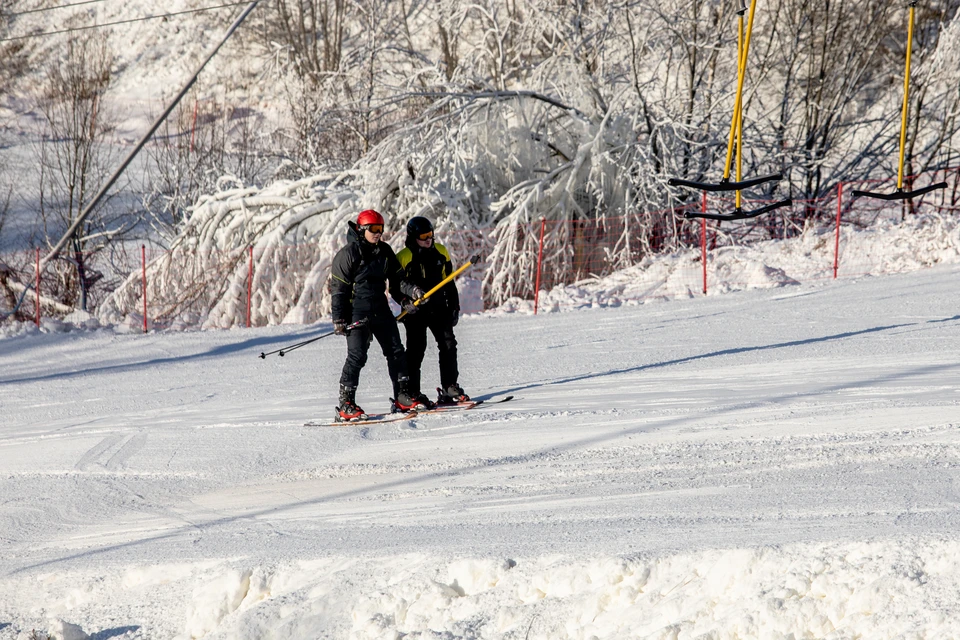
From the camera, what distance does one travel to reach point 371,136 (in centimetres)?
2355

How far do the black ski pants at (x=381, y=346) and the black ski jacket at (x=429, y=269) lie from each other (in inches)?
13.8

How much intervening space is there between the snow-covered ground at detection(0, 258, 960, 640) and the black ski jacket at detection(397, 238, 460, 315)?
3.28 ft

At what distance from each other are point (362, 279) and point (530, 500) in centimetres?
275

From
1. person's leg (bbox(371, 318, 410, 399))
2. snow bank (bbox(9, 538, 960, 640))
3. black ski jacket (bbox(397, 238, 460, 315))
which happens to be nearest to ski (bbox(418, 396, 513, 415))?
person's leg (bbox(371, 318, 410, 399))

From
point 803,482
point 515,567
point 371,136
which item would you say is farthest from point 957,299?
point 371,136

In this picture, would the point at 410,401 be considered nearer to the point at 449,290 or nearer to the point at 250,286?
the point at 449,290

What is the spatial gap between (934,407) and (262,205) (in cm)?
1539

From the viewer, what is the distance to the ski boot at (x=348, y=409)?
822cm

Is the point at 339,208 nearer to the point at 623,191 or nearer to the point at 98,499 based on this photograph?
the point at 623,191

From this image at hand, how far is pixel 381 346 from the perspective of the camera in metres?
8.12

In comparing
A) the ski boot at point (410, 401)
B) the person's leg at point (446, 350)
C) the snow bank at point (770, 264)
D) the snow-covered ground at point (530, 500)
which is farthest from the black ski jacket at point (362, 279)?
the snow bank at point (770, 264)

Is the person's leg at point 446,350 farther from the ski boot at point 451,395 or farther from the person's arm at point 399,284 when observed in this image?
the person's arm at point 399,284

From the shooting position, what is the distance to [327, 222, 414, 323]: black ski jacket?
25.2 feet

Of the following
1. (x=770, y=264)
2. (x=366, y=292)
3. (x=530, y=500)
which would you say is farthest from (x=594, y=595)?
(x=770, y=264)
